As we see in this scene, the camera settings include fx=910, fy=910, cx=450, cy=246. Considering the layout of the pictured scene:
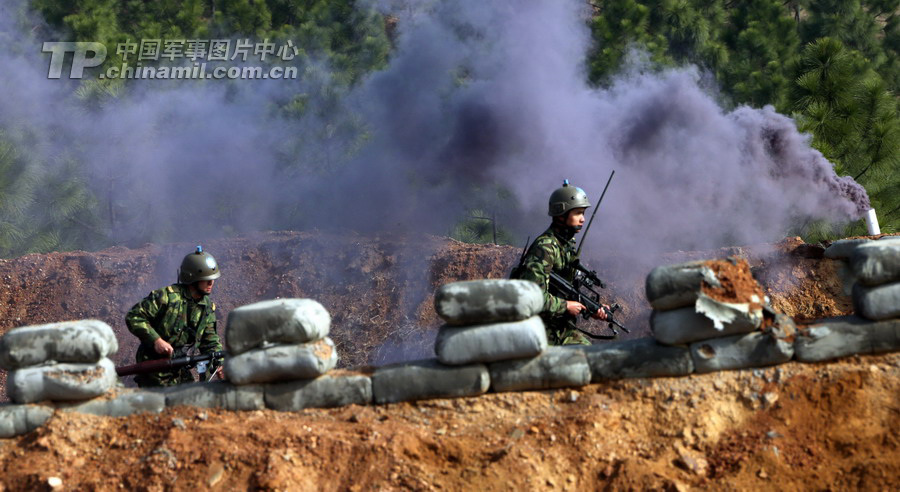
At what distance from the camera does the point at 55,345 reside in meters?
4.99

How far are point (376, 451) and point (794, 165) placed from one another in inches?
311

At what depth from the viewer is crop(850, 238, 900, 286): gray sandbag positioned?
4746 millimetres

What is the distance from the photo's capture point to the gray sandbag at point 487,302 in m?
4.89

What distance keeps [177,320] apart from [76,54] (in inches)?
368

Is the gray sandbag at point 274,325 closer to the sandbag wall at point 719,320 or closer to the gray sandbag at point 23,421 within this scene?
the gray sandbag at point 23,421

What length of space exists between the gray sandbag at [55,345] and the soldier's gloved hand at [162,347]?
1.45 metres

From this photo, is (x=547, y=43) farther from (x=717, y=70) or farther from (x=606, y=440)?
(x=606, y=440)

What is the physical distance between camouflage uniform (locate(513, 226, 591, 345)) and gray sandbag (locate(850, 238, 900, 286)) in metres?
1.79

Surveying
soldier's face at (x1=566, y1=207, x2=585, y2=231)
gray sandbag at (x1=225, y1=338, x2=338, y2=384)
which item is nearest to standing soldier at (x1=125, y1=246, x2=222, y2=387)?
gray sandbag at (x1=225, y1=338, x2=338, y2=384)

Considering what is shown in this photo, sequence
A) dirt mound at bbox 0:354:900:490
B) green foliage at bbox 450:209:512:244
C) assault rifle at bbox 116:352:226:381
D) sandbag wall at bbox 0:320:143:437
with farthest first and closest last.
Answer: green foliage at bbox 450:209:512:244 → assault rifle at bbox 116:352:226:381 → sandbag wall at bbox 0:320:143:437 → dirt mound at bbox 0:354:900:490

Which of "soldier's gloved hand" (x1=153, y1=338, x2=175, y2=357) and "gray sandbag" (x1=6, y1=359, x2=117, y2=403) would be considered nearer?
"gray sandbag" (x1=6, y1=359, x2=117, y2=403)

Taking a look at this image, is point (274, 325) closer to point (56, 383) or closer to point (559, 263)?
point (56, 383)

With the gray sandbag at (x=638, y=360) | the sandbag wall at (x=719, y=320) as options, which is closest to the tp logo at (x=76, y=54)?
the gray sandbag at (x=638, y=360)

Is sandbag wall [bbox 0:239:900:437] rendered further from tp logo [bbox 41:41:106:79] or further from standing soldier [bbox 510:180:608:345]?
tp logo [bbox 41:41:106:79]
